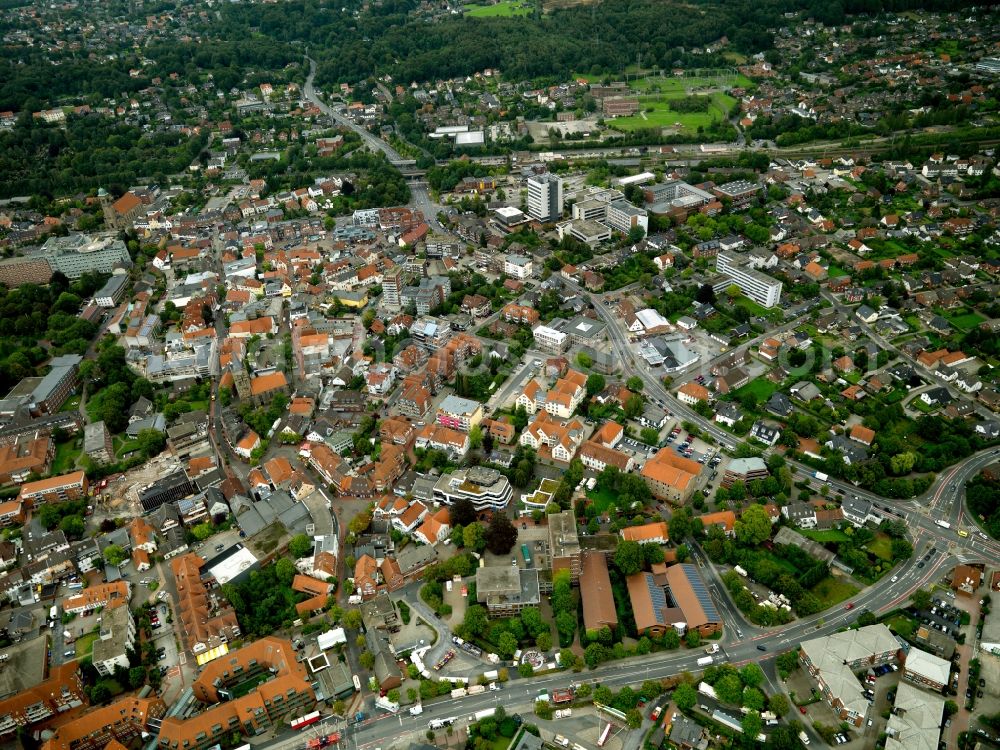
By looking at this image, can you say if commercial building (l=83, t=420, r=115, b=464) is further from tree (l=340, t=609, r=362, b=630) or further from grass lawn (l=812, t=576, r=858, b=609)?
grass lawn (l=812, t=576, r=858, b=609)

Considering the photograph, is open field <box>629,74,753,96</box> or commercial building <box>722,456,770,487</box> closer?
commercial building <box>722,456,770,487</box>

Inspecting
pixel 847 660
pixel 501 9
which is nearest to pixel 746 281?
pixel 847 660

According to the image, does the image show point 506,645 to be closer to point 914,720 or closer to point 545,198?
point 914,720

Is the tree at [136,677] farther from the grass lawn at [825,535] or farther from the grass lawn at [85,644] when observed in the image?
the grass lawn at [825,535]

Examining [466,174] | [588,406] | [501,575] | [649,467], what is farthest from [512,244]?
[501,575]

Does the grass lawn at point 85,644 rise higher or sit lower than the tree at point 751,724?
lower

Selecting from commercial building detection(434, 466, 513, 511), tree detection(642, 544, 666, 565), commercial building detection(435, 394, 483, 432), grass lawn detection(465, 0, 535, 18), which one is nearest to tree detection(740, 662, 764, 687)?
tree detection(642, 544, 666, 565)

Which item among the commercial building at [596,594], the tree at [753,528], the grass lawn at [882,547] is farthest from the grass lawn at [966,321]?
the commercial building at [596,594]

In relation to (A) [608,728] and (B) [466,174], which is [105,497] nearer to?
(A) [608,728]
